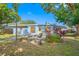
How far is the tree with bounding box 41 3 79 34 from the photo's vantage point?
2049 millimetres

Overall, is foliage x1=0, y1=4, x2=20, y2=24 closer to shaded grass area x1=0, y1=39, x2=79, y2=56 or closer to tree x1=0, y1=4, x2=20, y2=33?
tree x1=0, y1=4, x2=20, y2=33

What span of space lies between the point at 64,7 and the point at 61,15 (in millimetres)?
71

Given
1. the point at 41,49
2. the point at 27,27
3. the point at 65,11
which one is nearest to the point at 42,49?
the point at 41,49

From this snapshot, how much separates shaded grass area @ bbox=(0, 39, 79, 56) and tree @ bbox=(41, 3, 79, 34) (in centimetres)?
16

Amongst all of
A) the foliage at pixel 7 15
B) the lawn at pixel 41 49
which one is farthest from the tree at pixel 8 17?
the lawn at pixel 41 49

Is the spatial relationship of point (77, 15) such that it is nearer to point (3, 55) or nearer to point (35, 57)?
point (35, 57)

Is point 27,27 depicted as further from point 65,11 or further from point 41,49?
point 65,11

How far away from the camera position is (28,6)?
2041mm

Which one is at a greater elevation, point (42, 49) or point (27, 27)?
point (27, 27)

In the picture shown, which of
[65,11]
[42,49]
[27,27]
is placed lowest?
[42,49]

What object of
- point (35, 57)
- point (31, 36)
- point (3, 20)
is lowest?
point (35, 57)

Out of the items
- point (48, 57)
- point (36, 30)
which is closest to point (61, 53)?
point (48, 57)

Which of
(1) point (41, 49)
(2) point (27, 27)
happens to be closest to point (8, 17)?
(2) point (27, 27)

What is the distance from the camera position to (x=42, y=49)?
2055 millimetres
